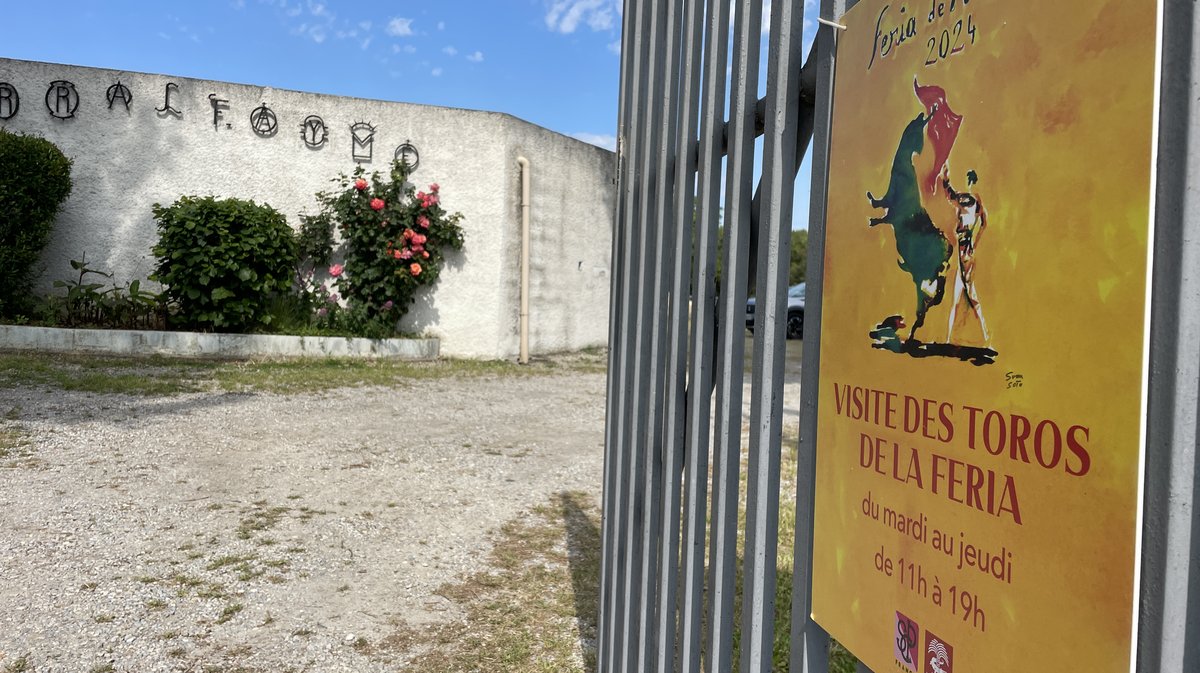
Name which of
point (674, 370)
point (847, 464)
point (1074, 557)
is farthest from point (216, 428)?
point (1074, 557)

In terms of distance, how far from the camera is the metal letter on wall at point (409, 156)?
10.6 meters

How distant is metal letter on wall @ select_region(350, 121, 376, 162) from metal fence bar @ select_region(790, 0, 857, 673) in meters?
10.0

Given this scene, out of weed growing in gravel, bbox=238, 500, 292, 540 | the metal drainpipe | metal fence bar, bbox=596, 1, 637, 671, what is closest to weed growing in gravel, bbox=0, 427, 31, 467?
weed growing in gravel, bbox=238, 500, 292, 540

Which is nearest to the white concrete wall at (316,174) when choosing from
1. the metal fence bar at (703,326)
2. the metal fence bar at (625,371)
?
the metal fence bar at (625,371)

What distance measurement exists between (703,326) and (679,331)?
0.16 m

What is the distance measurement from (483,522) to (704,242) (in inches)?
115

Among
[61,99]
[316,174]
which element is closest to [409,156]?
[316,174]

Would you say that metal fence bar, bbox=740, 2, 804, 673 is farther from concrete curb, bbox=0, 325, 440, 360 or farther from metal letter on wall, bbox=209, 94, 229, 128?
metal letter on wall, bbox=209, 94, 229, 128

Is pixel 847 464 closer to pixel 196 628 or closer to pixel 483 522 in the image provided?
pixel 196 628

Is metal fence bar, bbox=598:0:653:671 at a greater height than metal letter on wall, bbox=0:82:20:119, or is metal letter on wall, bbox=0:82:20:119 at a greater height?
metal letter on wall, bbox=0:82:20:119

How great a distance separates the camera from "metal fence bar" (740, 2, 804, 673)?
4.14 feet

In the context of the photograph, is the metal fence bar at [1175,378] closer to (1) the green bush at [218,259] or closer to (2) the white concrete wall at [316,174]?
(1) the green bush at [218,259]

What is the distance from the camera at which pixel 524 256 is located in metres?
11.2

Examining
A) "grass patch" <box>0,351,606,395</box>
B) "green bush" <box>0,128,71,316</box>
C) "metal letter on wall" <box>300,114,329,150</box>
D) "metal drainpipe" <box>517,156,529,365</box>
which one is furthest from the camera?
"metal drainpipe" <box>517,156,529,365</box>
